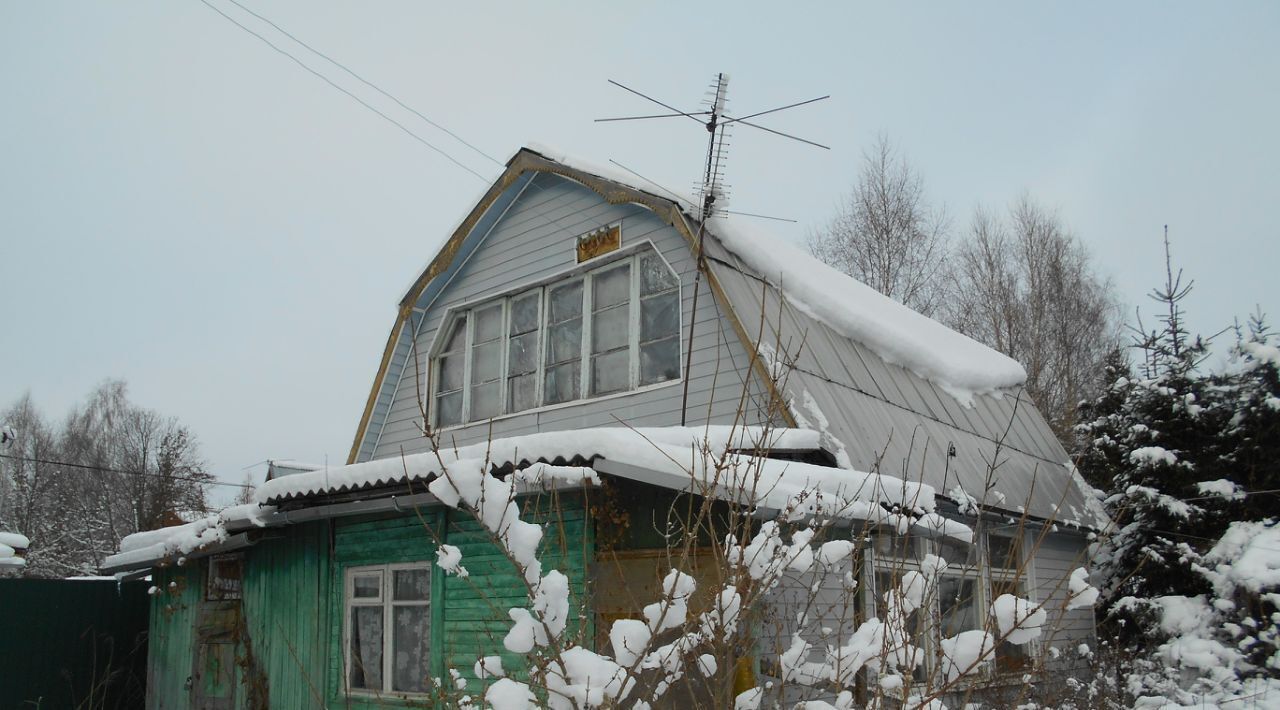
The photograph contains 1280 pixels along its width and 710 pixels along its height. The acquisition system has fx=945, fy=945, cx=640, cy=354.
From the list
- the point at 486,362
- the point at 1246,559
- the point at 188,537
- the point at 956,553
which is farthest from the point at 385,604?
the point at 1246,559

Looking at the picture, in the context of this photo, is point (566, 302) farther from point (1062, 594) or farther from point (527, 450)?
point (1062, 594)

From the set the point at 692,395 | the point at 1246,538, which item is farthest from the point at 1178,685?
the point at 692,395

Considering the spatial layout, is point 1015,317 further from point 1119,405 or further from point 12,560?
point 12,560

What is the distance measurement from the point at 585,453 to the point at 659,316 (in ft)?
12.2

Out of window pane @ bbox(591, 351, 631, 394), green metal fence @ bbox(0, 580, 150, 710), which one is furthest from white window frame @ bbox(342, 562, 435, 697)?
green metal fence @ bbox(0, 580, 150, 710)

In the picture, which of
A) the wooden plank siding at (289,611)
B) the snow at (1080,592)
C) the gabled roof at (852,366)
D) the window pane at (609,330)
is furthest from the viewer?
the window pane at (609,330)

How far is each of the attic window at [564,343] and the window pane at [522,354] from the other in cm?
1

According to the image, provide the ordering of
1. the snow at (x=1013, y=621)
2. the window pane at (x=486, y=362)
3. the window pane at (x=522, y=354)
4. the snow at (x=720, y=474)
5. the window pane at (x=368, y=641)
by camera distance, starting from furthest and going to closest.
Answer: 1. the window pane at (x=486, y=362)
2. the window pane at (x=522, y=354)
3. the window pane at (x=368, y=641)
4. the snow at (x=720, y=474)
5. the snow at (x=1013, y=621)

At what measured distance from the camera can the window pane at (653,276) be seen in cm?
960

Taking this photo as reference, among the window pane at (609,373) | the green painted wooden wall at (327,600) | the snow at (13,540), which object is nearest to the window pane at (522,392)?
the window pane at (609,373)

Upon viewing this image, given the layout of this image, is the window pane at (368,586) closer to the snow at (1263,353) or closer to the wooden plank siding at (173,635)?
the wooden plank siding at (173,635)

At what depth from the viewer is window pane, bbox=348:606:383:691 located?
28.0 feet

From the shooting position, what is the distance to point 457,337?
12.0 metres

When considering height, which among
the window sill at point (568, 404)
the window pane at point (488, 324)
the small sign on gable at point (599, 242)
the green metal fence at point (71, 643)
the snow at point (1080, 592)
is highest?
the small sign on gable at point (599, 242)
